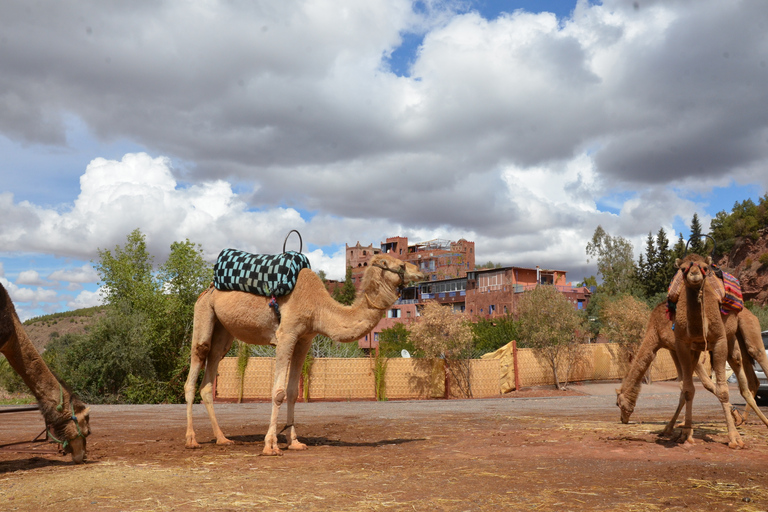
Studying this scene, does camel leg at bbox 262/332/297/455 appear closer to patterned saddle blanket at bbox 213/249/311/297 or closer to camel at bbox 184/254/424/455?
camel at bbox 184/254/424/455

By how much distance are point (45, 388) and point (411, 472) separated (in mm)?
4568

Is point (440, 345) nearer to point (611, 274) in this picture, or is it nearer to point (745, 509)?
point (745, 509)

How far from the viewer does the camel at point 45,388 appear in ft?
22.9

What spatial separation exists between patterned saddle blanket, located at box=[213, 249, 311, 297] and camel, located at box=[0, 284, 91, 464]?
2785 mm

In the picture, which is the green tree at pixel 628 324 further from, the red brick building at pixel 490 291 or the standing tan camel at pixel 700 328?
the red brick building at pixel 490 291

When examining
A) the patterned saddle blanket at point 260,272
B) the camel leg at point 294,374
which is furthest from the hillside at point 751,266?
the patterned saddle blanket at point 260,272

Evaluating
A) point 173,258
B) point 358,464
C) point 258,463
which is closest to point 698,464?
point 358,464

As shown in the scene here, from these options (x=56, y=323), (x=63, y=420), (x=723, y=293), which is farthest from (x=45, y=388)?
(x=56, y=323)

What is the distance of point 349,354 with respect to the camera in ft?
110

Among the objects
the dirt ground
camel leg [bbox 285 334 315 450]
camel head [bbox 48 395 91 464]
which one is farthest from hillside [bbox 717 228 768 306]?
camel head [bbox 48 395 91 464]

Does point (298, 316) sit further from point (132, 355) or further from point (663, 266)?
point (663, 266)

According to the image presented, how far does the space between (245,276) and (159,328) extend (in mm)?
21420

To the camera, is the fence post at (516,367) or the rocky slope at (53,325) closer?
the fence post at (516,367)

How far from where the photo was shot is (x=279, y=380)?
27.4ft
